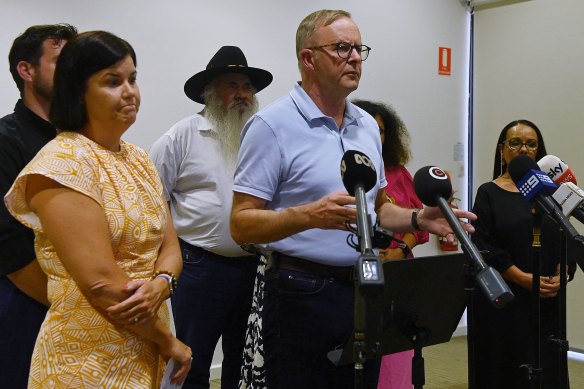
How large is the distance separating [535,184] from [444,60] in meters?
3.92

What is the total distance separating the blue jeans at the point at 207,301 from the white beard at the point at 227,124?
0.43 metres

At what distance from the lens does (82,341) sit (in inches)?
66.5

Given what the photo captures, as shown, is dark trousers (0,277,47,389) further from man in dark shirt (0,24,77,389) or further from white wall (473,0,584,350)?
white wall (473,0,584,350)

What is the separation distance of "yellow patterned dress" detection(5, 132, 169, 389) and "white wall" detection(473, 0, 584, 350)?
419 centimetres

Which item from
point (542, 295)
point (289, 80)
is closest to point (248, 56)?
point (289, 80)

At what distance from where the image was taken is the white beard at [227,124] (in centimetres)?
345

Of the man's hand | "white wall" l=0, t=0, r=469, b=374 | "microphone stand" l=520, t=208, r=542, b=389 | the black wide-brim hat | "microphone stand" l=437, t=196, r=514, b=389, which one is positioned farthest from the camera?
"white wall" l=0, t=0, r=469, b=374

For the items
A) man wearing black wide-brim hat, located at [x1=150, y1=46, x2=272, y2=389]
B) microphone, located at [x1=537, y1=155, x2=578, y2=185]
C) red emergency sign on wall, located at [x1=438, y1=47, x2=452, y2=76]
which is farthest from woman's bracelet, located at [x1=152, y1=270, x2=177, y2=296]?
red emergency sign on wall, located at [x1=438, y1=47, x2=452, y2=76]

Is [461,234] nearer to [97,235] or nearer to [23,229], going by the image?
[97,235]

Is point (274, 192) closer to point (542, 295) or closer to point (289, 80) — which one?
point (542, 295)

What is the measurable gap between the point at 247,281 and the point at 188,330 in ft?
1.13

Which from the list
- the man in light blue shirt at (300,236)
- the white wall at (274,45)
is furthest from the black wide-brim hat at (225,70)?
the man in light blue shirt at (300,236)

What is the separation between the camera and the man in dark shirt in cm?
197

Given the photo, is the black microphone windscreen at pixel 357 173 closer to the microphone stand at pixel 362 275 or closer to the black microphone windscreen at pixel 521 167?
the microphone stand at pixel 362 275
